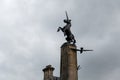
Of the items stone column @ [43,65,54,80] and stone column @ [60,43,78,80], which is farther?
stone column @ [43,65,54,80]

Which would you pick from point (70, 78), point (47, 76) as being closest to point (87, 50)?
point (70, 78)

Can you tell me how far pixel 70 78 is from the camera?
80.1 feet

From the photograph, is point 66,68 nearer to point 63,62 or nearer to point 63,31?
point 63,62

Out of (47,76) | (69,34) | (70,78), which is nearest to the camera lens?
(70,78)

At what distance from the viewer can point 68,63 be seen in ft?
81.8

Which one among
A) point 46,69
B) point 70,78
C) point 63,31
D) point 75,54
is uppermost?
point 46,69

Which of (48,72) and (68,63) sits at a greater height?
(48,72)

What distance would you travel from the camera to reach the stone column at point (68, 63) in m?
24.6

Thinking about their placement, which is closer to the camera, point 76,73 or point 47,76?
A: point 76,73

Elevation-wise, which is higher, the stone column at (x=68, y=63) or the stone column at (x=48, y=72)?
the stone column at (x=48, y=72)

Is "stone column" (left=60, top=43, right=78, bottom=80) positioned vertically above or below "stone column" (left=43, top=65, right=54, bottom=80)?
below

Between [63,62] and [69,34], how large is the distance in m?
2.07

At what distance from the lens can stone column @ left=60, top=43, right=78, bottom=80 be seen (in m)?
24.6

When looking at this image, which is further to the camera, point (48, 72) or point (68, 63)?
point (48, 72)
